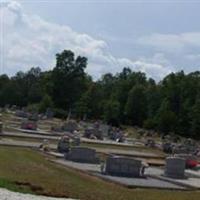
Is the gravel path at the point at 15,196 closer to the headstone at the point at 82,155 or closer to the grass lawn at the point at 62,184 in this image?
the grass lawn at the point at 62,184

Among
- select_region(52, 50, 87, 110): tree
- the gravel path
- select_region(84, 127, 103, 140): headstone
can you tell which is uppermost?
select_region(52, 50, 87, 110): tree

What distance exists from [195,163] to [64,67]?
273 feet

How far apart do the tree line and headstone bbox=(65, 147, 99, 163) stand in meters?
53.9

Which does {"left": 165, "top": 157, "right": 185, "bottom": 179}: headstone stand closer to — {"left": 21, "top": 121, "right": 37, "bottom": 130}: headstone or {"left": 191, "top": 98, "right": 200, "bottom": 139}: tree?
{"left": 21, "top": 121, "right": 37, "bottom": 130}: headstone

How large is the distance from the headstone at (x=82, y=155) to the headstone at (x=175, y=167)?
4.58 meters

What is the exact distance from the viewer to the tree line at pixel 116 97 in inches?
3627

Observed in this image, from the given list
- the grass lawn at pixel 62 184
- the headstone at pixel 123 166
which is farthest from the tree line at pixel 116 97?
the grass lawn at pixel 62 184

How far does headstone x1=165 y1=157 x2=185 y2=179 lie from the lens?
3180 centimetres

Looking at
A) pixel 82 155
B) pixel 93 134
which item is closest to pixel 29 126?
pixel 93 134

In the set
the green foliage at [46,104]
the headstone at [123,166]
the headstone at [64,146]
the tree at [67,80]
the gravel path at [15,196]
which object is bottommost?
the gravel path at [15,196]

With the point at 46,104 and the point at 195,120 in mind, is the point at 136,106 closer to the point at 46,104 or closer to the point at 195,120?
the point at 46,104

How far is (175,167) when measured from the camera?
105 feet

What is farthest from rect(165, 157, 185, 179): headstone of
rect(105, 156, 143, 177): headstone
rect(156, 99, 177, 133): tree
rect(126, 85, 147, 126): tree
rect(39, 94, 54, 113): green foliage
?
rect(39, 94, 54, 113): green foliage

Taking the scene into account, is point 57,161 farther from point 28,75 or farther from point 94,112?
point 28,75
